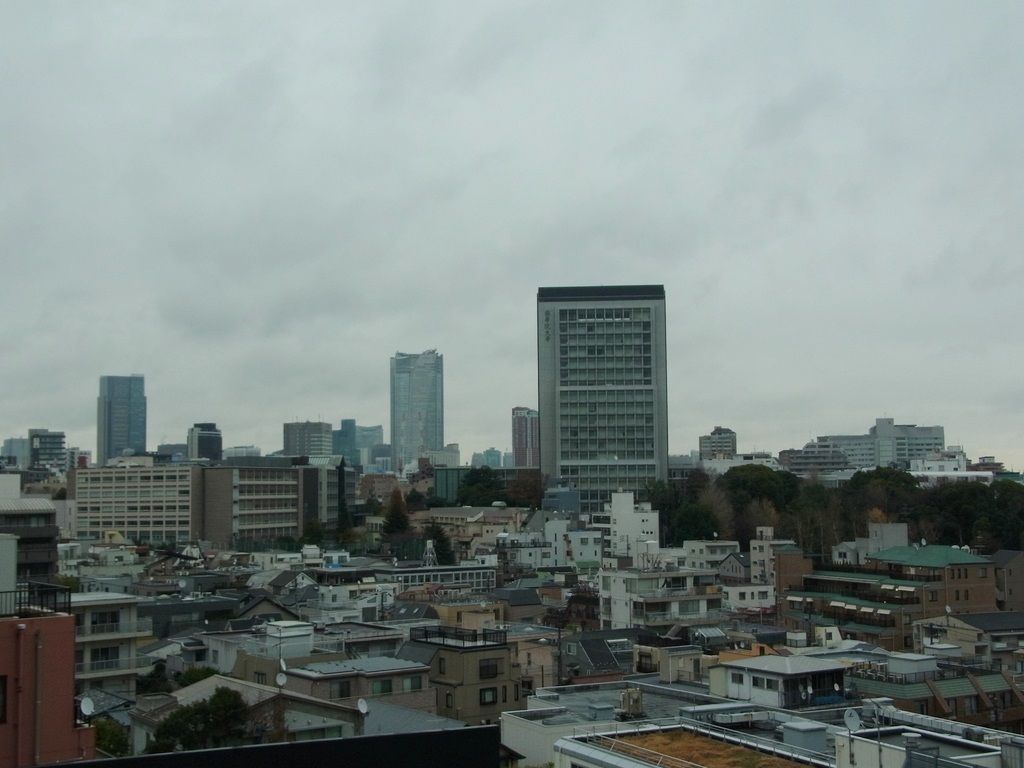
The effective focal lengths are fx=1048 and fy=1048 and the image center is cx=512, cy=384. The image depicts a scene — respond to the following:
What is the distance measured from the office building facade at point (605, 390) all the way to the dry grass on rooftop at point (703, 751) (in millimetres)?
62957

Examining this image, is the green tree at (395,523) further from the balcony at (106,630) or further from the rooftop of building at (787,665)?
the rooftop of building at (787,665)

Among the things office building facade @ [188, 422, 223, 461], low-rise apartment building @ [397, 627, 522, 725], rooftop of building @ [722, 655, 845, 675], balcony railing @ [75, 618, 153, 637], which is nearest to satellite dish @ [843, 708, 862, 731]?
rooftop of building @ [722, 655, 845, 675]

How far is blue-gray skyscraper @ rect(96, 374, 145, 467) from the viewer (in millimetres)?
152625

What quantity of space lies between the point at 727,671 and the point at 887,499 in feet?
142

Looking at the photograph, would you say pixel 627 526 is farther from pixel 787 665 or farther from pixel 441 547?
pixel 787 665

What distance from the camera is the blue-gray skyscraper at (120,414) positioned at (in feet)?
501

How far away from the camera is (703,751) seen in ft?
33.2

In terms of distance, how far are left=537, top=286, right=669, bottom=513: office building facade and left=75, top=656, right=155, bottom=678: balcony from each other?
53904 mm

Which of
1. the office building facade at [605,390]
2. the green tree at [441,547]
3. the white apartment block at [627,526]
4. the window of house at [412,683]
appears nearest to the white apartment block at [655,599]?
the window of house at [412,683]

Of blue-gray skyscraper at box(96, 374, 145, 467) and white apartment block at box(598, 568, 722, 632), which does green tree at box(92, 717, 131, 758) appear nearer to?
white apartment block at box(598, 568, 722, 632)

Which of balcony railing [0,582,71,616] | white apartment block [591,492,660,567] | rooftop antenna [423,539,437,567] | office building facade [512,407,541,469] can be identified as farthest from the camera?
office building facade [512,407,541,469]

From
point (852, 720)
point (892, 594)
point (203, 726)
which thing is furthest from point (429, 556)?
point (852, 720)

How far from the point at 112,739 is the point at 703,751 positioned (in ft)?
26.1

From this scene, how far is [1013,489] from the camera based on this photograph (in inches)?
1933
